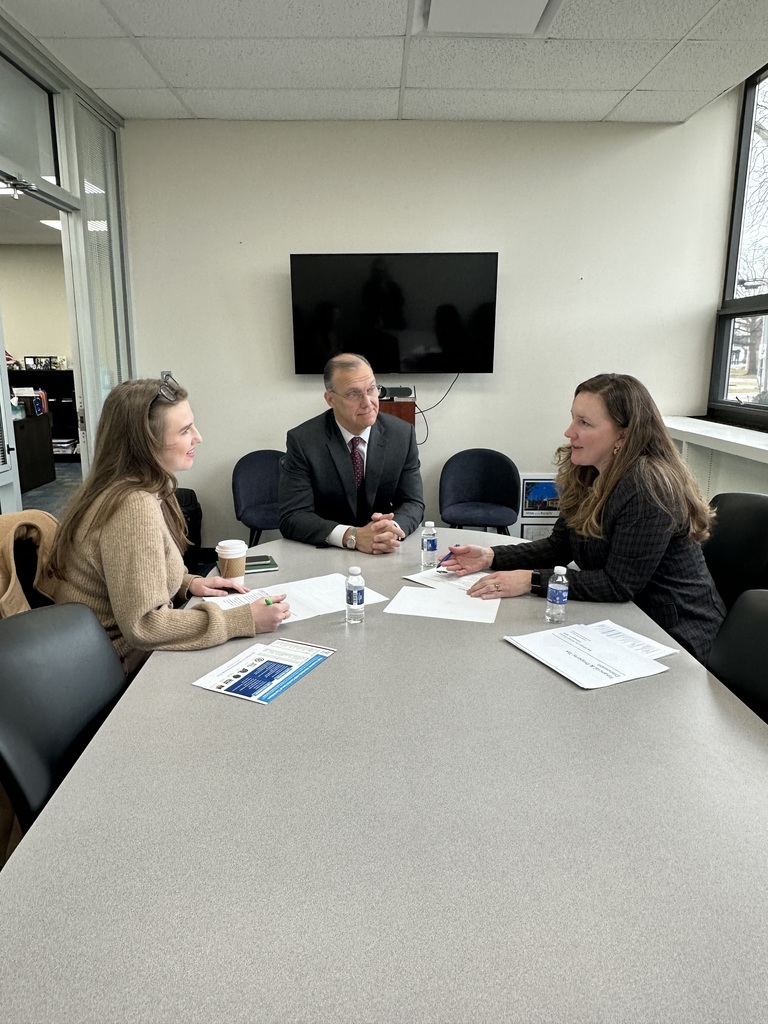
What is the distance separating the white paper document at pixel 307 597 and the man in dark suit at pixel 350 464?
0.50m

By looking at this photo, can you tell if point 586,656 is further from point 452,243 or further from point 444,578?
point 452,243

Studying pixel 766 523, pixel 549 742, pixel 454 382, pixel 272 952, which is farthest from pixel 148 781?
pixel 454 382

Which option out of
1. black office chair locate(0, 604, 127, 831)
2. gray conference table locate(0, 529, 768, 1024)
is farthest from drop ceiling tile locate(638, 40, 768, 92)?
black office chair locate(0, 604, 127, 831)

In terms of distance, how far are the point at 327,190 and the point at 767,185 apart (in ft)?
9.02

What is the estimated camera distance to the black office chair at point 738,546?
2.12 metres

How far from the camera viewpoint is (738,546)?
2.21 m

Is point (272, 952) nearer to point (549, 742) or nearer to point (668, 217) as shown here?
point (549, 742)

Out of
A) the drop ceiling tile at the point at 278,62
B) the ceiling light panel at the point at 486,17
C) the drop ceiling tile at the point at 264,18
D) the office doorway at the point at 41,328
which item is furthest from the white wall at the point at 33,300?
the ceiling light panel at the point at 486,17

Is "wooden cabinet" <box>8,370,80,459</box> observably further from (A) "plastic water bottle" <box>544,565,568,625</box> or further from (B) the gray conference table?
(B) the gray conference table

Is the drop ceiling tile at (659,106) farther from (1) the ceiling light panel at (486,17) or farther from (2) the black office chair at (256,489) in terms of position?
(2) the black office chair at (256,489)

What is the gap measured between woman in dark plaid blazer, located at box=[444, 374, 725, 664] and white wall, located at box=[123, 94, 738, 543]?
8.79 ft

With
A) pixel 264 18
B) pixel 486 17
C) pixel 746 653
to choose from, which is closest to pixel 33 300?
pixel 264 18

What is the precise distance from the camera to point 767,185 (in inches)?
164

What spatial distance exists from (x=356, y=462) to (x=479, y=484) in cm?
192
